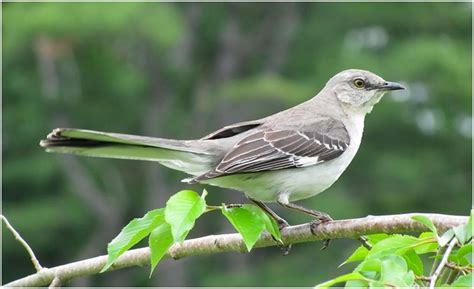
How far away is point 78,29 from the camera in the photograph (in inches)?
Result: 920

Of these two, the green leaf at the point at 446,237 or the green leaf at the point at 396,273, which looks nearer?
the green leaf at the point at 396,273

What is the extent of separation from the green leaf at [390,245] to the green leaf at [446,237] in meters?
0.11

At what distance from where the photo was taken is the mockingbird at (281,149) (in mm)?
4926

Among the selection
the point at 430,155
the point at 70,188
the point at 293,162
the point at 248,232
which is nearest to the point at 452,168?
the point at 430,155

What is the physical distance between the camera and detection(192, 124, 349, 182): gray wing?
512 cm

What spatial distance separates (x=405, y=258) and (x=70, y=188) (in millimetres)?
27665

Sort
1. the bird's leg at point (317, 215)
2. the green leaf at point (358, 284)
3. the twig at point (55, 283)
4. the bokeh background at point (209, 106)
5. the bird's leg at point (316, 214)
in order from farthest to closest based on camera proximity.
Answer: the bokeh background at point (209, 106)
the bird's leg at point (316, 214)
the bird's leg at point (317, 215)
the twig at point (55, 283)
the green leaf at point (358, 284)

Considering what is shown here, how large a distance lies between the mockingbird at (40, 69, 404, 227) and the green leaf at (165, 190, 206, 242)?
1040 mm

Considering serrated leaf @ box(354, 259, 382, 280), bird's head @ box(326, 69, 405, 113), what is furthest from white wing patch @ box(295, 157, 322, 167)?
serrated leaf @ box(354, 259, 382, 280)

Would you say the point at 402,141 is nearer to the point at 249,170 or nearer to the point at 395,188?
the point at 395,188

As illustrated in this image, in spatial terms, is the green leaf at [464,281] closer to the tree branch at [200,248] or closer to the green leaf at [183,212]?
the tree branch at [200,248]

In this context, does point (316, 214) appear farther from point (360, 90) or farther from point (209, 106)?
point (209, 106)

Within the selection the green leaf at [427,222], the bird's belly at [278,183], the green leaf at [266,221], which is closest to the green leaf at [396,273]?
the green leaf at [427,222]

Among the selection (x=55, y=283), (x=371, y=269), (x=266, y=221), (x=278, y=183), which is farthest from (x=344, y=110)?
(x=371, y=269)
